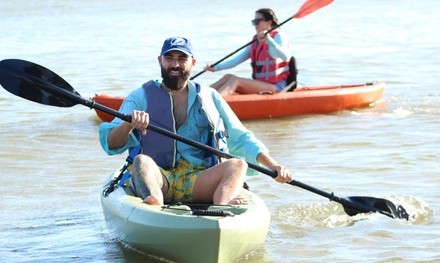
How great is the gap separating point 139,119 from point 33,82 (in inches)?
32.3

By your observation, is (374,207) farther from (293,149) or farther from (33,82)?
(293,149)

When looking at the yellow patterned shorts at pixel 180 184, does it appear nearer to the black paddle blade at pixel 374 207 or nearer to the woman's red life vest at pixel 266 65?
the black paddle blade at pixel 374 207

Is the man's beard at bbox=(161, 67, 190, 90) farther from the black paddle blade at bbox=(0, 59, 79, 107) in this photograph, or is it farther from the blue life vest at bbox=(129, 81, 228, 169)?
the black paddle blade at bbox=(0, 59, 79, 107)

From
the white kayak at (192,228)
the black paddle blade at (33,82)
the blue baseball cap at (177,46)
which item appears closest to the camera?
the white kayak at (192,228)

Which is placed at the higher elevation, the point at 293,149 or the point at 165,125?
the point at 165,125

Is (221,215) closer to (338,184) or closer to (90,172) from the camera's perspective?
(338,184)

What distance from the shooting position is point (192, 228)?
498cm

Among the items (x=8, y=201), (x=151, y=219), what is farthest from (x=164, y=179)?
(x=8, y=201)

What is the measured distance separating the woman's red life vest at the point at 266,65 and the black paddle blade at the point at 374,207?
12.5ft

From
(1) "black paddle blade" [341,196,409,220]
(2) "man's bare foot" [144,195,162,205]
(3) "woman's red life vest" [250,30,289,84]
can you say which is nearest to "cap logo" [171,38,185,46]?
(2) "man's bare foot" [144,195,162,205]

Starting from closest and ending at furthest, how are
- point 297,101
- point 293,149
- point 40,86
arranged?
point 40,86 → point 293,149 → point 297,101

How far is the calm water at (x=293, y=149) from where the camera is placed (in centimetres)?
611

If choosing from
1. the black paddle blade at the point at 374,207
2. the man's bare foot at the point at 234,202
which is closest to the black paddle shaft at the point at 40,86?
the man's bare foot at the point at 234,202

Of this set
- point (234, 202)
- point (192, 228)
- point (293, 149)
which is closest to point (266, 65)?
point (293, 149)
